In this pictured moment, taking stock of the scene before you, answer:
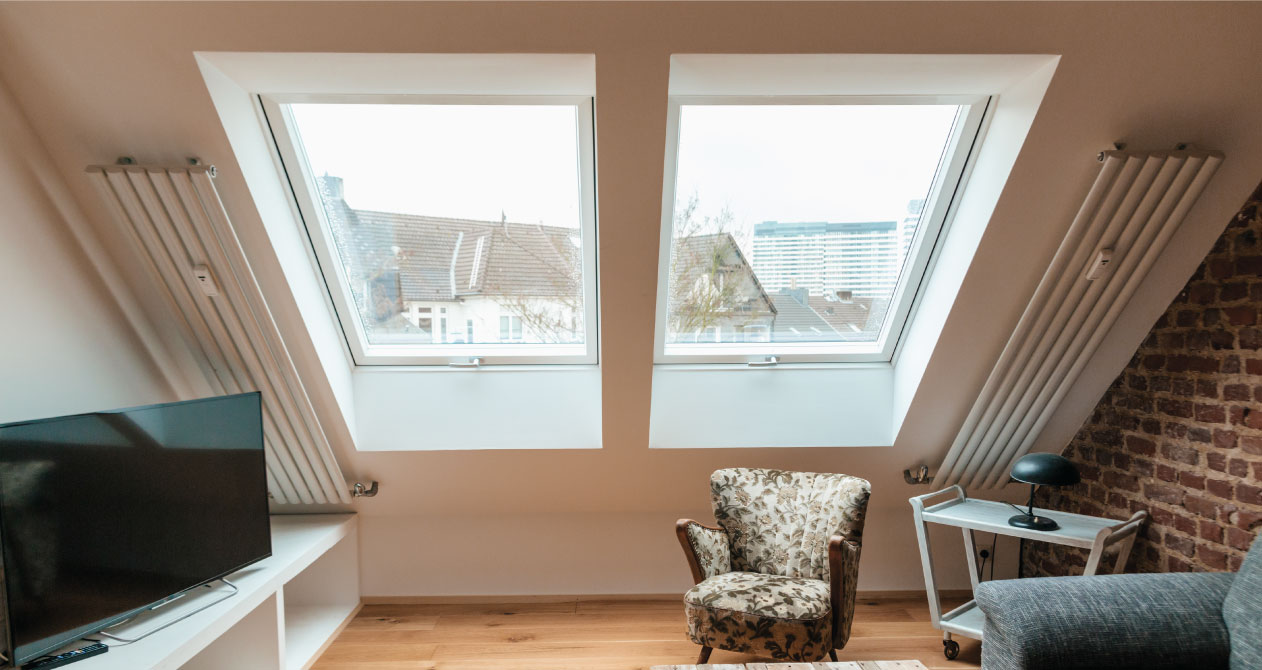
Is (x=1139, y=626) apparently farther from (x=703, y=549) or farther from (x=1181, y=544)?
(x=703, y=549)

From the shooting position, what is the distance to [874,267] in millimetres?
2914

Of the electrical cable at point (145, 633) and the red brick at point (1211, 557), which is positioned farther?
the red brick at point (1211, 557)

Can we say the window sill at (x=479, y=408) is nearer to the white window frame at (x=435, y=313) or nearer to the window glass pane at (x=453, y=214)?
the white window frame at (x=435, y=313)

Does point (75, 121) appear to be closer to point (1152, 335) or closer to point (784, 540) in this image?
point (784, 540)

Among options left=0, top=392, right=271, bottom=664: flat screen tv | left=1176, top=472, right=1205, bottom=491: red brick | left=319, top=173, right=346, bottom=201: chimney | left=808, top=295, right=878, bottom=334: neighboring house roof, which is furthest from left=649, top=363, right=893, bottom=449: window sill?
left=0, top=392, right=271, bottom=664: flat screen tv

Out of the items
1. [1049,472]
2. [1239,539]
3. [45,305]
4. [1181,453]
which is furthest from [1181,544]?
[45,305]

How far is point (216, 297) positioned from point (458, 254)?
0.88 meters

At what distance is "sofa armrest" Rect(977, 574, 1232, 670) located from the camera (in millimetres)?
1785

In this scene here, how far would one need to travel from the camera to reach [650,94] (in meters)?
2.00

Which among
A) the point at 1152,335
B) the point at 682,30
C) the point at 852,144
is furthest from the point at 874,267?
the point at 682,30

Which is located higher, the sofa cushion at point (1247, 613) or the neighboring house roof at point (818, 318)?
Result: the neighboring house roof at point (818, 318)

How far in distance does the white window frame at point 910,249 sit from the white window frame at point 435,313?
29 centimetres

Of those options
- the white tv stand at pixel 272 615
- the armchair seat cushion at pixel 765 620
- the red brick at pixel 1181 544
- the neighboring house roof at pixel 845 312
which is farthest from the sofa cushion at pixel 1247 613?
the white tv stand at pixel 272 615

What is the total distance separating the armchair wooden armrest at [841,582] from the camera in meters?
2.39
